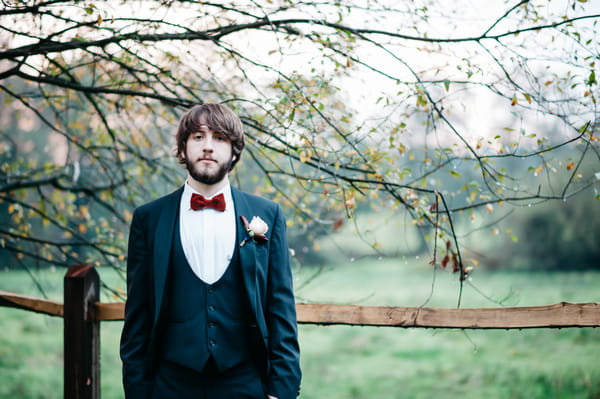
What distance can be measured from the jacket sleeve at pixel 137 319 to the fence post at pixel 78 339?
94 centimetres

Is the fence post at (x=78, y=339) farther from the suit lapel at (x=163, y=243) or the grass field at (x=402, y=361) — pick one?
the grass field at (x=402, y=361)

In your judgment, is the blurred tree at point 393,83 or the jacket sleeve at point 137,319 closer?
the jacket sleeve at point 137,319

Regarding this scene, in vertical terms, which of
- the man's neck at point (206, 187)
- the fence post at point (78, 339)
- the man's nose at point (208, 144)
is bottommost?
the fence post at point (78, 339)

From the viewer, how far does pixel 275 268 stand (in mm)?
2082

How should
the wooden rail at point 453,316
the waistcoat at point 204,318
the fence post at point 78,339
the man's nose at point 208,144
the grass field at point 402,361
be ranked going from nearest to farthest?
the waistcoat at point 204,318, the man's nose at point 208,144, the wooden rail at point 453,316, the fence post at point 78,339, the grass field at point 402,361

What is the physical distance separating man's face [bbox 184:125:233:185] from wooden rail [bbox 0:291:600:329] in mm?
953

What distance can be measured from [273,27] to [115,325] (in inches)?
563

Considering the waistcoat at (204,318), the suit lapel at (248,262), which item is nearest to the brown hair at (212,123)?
the suit lapel at (248,262)

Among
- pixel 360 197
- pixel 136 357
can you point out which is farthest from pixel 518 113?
pixel 136 357

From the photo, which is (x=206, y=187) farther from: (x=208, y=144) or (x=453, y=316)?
(x=453, y=316)

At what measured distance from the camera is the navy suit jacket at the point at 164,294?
1.95 meters

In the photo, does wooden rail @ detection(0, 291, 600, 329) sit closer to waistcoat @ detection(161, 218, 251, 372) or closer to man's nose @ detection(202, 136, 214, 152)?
waistcoat @ detection(161, 218, 251, 372)

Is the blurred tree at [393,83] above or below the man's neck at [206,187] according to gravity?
above

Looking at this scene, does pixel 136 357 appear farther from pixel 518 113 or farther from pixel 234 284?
pixel 518 113
